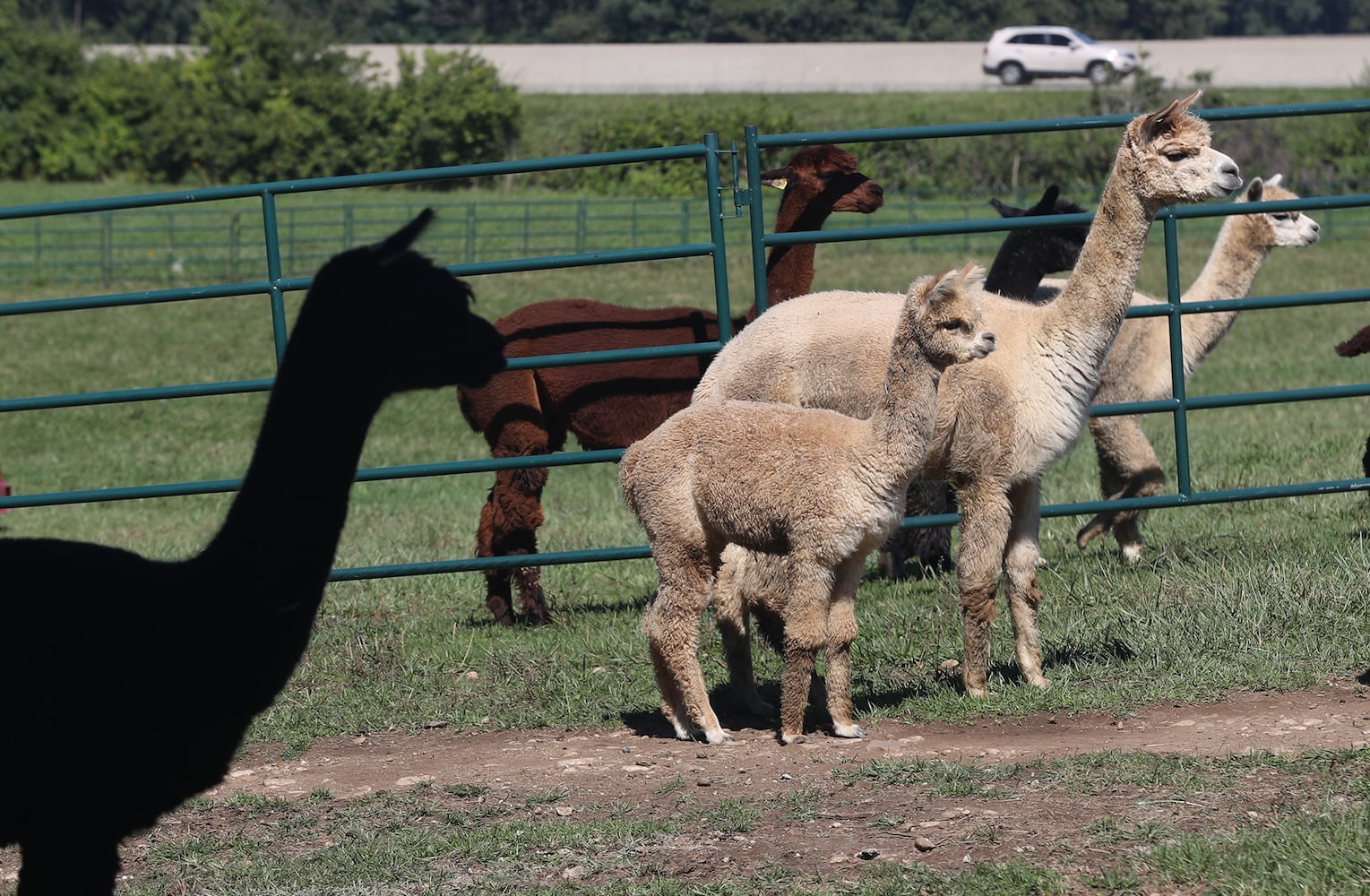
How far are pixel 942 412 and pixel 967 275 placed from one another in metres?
0.57

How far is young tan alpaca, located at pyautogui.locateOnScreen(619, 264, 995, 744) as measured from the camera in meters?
5.12

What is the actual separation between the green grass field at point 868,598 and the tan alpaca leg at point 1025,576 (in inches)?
4.5

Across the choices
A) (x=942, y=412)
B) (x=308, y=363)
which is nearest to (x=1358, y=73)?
(x=942, y=412)

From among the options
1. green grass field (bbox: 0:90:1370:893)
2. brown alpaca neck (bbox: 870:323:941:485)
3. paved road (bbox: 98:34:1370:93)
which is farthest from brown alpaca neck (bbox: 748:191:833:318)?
paved road (bbox: 98:34:1370:93)

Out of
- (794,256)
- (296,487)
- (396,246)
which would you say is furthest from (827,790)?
(794,256)

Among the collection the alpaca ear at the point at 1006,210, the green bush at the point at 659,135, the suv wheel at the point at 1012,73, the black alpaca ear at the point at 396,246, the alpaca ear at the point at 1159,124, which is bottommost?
the black alpaca ear at the point at 396,246

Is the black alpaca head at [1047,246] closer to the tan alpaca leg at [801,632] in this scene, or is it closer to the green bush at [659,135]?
the tan alpaca leg at [801,632]

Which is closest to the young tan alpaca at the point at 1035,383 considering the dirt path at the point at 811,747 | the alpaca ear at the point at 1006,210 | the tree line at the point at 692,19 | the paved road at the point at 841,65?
the dirt path at the point at 811,747

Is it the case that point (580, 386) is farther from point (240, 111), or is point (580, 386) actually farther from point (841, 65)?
point (841, 65)

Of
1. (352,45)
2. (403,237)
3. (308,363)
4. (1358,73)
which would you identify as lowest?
(308,363)

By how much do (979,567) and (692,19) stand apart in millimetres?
56452

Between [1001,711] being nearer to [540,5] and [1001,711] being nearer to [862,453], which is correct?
[862,453]

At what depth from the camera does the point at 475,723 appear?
587cm

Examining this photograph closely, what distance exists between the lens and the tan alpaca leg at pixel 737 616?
5.73 metres
